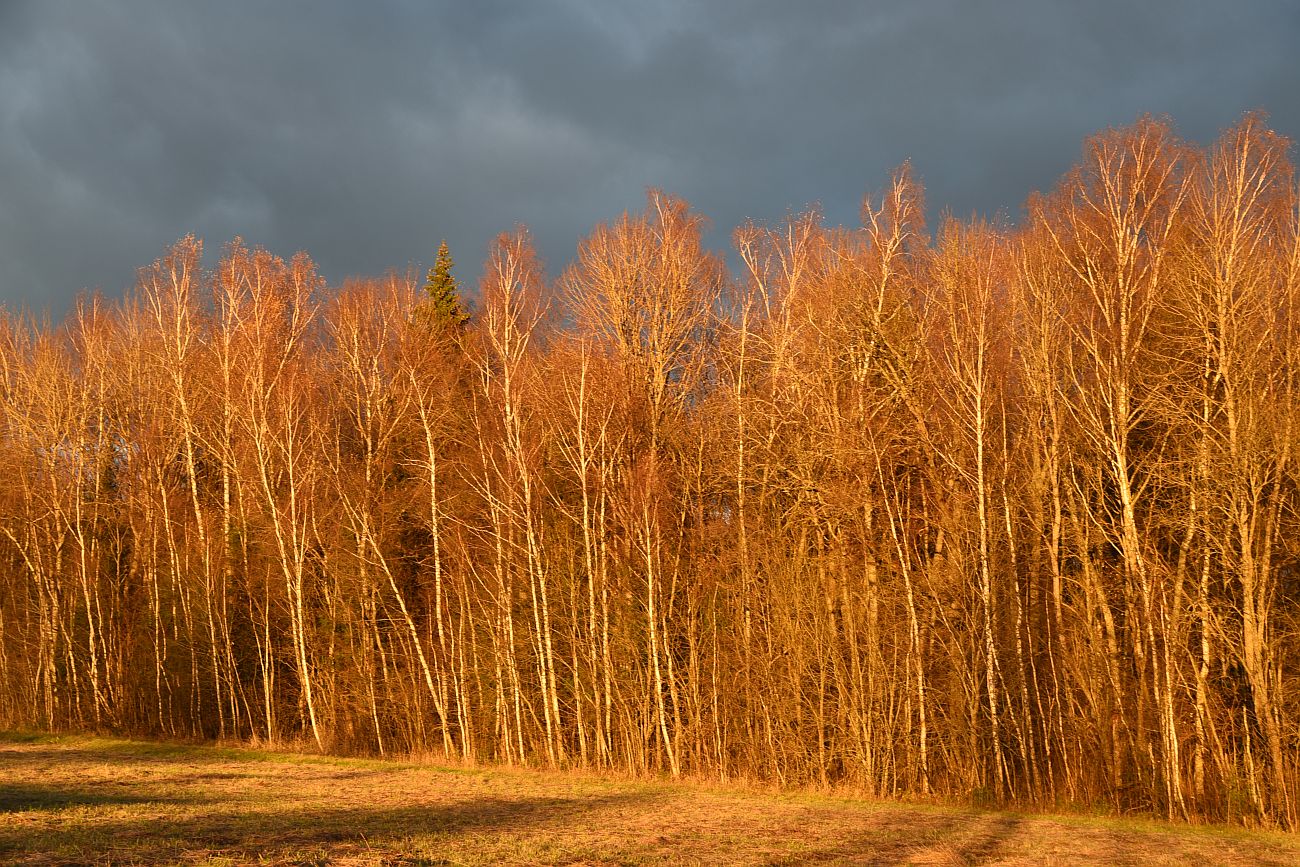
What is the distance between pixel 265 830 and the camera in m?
14.3

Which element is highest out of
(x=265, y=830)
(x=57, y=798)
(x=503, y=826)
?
(x=57, y=798)

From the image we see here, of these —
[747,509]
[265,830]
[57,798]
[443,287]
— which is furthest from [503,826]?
[443,287]

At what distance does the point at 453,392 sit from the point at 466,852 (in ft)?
68.5

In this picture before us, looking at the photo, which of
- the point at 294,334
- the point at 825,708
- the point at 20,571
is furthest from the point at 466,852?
the point at 20,571

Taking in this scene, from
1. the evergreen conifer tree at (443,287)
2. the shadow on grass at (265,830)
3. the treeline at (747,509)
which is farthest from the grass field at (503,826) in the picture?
the evergreen conifer tree at (443,287)

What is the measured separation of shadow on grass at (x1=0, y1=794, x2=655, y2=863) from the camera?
11.9m

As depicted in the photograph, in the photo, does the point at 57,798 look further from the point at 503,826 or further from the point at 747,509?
the point at 747,509

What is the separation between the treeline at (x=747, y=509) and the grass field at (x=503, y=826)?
2597 mm

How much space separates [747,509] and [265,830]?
14222 millimetres

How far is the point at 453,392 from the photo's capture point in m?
32.5

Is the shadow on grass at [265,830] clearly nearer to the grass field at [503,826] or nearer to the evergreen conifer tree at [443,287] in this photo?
the grass field at [503,826]

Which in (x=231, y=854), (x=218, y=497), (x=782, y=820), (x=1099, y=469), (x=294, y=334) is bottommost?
(x=782, y=820)


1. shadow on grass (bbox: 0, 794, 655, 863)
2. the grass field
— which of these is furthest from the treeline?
shadow on grass (bbox: 0, 794, 655, 863)

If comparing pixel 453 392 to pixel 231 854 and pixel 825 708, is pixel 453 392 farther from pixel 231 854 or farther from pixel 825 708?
pixel 231 854
